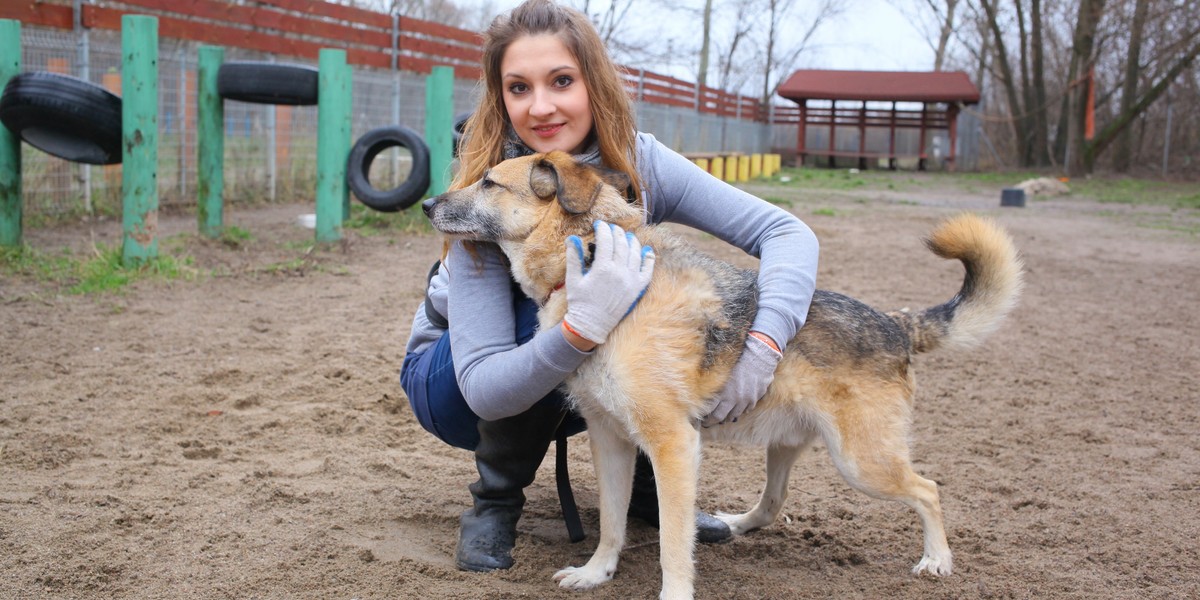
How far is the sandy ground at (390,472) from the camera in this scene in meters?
2.94

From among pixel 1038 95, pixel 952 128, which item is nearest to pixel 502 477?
pixel 1038 95

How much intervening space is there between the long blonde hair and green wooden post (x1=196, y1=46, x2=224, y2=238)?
6.27 meters

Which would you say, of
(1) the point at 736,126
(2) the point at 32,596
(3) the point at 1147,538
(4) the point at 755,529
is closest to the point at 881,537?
(4) the point at 755,529

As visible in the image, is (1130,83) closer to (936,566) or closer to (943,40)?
(943,40)

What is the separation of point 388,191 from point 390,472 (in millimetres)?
6471

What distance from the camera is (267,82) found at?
8727 mm

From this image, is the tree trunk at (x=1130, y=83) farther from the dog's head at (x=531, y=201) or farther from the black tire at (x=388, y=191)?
the dog's head at (x=531, y=201)

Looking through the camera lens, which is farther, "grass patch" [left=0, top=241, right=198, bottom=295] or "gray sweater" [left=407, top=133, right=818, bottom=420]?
"grass patch" [left=0, top=241, right=198, bottom=295]

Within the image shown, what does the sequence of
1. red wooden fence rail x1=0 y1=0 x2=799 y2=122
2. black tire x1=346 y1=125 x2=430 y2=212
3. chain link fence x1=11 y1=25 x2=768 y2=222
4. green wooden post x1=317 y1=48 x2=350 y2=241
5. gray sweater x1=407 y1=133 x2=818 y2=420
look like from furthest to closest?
black tire x1=346 y1=125 x2=430 y2=212
red wooden fence rail x1=0 y1=0 x2=799 y2=122
chain link fence x1=11 y1=25 x2=768 y2=222
green wooden post x1=317 y1=48 x2=350 y2=241
gray sweater x1=407 y1=133 x2=818 y2=420

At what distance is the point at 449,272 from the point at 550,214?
15.7 inches

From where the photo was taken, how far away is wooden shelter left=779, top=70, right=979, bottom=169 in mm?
31906

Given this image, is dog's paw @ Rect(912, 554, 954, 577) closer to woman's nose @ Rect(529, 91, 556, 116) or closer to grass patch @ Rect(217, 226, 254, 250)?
woman's nose @ Rect(529, 91, 556, 116)

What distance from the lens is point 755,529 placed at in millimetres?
3480

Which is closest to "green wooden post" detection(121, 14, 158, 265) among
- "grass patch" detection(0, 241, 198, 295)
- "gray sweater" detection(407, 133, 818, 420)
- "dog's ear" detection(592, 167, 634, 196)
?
"grass patch" detection(0, 241, 198, 295)
